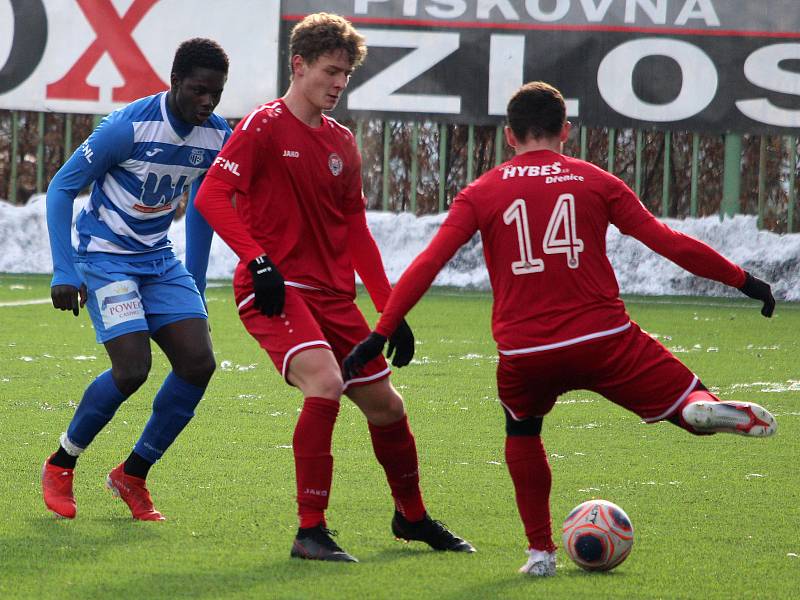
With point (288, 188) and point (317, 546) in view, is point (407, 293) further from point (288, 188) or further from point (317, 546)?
point (317, 546)

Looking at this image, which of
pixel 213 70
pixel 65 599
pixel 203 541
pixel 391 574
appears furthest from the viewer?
pixel 213 70

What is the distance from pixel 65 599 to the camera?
396cm

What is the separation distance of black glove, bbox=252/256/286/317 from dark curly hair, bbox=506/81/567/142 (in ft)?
2.96

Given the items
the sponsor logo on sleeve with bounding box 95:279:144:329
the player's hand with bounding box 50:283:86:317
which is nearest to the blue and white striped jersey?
the sponsor logo on sleeve with bounding box 95:279:144:329

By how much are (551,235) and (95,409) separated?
202cm

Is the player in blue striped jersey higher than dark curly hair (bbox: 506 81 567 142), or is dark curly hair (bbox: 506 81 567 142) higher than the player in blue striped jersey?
dark curly hair (bbox: 506 81 567 142)

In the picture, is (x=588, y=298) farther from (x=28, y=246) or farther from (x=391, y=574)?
(x=28, y=246)

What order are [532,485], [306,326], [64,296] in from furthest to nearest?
[64,296] < [306,326] < [532,485]

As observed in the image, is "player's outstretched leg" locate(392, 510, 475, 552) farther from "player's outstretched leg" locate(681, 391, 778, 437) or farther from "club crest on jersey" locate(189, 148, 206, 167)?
"club crest on jersey" locate(189, 148, 206, 167)

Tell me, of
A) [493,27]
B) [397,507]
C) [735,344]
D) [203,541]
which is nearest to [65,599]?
[203,541]

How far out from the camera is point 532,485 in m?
4.55

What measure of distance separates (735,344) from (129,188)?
6834mm

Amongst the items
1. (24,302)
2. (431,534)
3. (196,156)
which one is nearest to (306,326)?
(431,534)

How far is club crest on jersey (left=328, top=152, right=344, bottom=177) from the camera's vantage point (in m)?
4.89
